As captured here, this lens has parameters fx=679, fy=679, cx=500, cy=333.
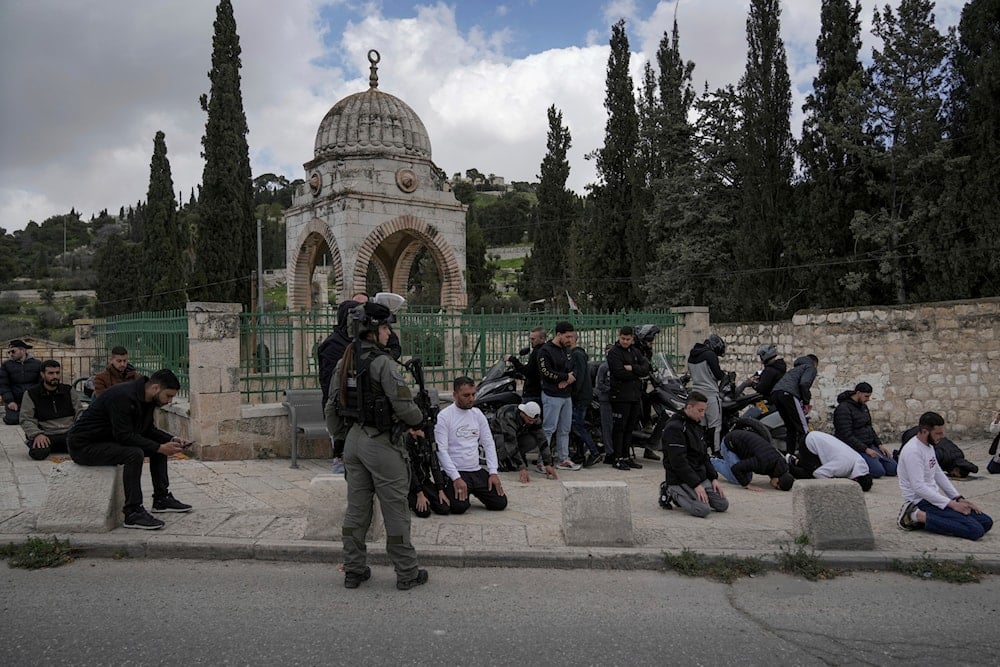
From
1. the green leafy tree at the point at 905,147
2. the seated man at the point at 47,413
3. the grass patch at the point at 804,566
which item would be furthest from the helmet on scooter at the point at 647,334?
the green leafy tree at the point at 905,147

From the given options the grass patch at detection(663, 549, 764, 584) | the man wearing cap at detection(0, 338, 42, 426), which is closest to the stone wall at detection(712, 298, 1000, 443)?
the grass patch at detection(663, 549, 764, 584)

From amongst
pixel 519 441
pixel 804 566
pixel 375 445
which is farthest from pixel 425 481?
pixel 804 566

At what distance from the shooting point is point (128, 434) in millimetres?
5637

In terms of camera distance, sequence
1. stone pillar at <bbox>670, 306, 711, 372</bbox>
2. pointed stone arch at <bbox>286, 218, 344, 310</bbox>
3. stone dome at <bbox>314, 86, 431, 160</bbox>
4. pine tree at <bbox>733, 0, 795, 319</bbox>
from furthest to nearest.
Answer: pine tree at <bbox>733, 0, 795, 319</bbox>, pointed stone arch at <bbox>286, 218, 344, 310</bbox>, stone dome at <bbox>314, 86, 431, 160</bbox>, stone pillar at <bbox>670, 306, 711, 372</bbox>

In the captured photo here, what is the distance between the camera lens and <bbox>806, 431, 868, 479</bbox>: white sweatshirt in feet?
25.1

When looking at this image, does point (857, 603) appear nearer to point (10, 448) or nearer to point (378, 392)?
point (378, 392)

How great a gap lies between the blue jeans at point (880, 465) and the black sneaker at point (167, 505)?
7.93 meters

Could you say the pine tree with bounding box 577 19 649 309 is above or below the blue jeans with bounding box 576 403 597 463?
above

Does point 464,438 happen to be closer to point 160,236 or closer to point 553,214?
point 553,214

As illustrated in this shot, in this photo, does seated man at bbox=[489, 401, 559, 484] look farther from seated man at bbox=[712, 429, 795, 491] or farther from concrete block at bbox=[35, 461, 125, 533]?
concrete block at bbox=[35, 461, 125, 533]

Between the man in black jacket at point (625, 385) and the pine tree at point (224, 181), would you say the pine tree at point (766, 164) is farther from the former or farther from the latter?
the pine tree at point (224, 181)

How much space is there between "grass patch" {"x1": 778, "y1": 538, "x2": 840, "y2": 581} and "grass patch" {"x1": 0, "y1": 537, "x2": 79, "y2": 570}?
541 cm

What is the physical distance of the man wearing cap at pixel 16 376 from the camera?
34.6 ft

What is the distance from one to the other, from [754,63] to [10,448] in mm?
22359
